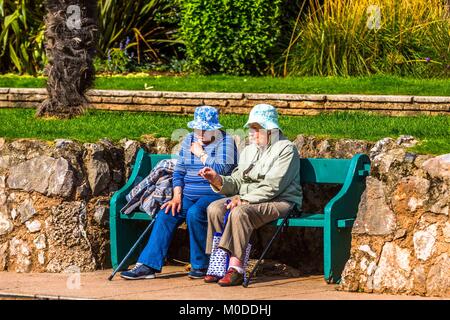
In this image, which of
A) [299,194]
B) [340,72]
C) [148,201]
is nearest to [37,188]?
[148,201]

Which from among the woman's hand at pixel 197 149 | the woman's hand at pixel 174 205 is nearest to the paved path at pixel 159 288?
the woman's hand at pixel 174 205

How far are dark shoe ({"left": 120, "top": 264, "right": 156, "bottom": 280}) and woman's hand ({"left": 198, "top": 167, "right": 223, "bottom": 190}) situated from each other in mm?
740

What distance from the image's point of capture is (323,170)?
8727 mm

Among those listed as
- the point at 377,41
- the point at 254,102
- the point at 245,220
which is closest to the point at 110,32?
the point at 377,41

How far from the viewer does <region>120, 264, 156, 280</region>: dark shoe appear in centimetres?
876

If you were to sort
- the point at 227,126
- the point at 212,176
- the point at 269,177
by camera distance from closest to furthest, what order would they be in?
the point at 269,177
the point at 212,176
the point at 227,126

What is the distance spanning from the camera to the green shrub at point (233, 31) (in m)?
14.5

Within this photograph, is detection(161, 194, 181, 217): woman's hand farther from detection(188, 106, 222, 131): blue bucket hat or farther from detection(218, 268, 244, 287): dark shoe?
detection(218, 268, 244, 287): dark shoe

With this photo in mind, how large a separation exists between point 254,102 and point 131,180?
2.77m

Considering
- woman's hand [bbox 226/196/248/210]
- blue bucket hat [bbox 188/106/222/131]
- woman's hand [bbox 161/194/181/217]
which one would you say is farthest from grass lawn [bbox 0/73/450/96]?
woman's hand [bbox 226/196/248/210]

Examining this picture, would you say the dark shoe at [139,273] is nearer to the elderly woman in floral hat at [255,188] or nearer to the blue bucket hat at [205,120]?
the elderly woman in floral hat at [255,188]

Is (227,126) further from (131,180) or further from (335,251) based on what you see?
(335,251)

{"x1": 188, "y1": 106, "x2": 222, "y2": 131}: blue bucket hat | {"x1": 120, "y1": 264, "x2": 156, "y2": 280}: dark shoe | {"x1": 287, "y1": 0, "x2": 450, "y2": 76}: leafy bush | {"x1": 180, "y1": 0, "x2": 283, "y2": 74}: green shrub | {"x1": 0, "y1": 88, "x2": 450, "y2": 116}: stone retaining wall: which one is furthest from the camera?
{"x1": 180, "y1": 0, "x2": 283, "y2": 74}: green shrub

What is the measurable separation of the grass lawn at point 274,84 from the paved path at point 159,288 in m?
3.80
